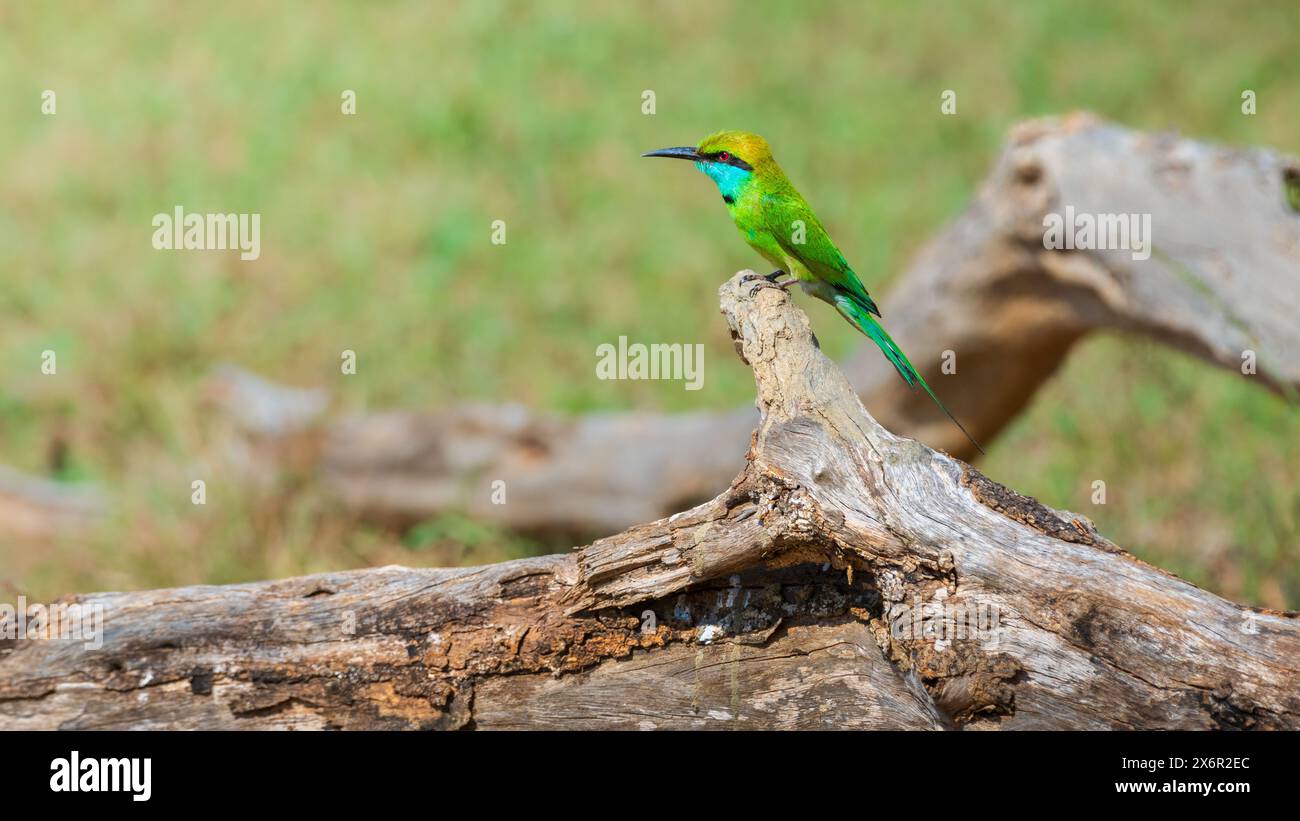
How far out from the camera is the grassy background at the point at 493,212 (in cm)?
572

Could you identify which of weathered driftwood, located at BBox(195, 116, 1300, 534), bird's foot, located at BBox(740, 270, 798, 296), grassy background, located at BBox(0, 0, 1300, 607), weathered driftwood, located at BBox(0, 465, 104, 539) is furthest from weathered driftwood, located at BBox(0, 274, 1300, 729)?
weathered driftwood, located at BBox(0, 465, 104, 539)

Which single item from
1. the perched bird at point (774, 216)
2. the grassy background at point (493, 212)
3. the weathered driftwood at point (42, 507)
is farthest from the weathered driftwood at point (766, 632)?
the weathered driftwood at point (42, 507)

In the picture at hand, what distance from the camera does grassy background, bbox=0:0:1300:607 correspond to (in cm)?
572

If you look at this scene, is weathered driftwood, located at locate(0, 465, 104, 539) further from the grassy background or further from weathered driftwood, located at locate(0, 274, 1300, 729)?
weathered driftwood, located at locate(0, 274, 1300, 729)

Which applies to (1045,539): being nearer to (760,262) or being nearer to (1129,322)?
(1129,322)

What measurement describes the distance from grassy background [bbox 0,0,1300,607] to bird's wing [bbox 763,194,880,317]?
232 centimetres

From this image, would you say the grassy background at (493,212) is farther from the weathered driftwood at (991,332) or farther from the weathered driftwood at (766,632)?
the weathered driftwood at (766,632)

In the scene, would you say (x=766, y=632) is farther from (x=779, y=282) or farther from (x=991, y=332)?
(x=991, y=332)

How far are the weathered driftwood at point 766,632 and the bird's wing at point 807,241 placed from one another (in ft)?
1.32

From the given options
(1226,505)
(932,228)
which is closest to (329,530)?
(1226,505)

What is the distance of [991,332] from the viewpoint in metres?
5.09

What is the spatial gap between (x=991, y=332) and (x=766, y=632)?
2865 mm

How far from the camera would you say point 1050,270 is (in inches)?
187

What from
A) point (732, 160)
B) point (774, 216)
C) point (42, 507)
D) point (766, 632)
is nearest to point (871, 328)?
point (774, 216)
